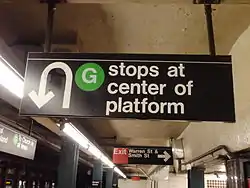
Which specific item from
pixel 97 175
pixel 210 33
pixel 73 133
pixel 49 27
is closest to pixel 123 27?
pixel 49 27

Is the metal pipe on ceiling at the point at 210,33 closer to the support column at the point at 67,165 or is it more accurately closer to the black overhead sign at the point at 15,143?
the black overhead sign at the point at 15,143

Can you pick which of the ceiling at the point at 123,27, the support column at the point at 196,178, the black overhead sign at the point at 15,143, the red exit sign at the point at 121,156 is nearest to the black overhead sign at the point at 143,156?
the red exit sign at the point at 121,156

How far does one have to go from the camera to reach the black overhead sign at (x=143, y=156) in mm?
7531

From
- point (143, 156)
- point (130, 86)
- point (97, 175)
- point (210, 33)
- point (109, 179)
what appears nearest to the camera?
point (130, 86)

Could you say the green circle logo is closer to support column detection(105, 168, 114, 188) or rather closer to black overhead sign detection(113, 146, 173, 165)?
black overhead sign detection(113, 146, 173, 165)

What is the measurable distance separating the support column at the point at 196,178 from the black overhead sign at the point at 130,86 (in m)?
5.39

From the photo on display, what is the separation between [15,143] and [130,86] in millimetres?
2956

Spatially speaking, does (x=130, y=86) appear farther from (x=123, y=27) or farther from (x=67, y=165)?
(x=67, y=165)

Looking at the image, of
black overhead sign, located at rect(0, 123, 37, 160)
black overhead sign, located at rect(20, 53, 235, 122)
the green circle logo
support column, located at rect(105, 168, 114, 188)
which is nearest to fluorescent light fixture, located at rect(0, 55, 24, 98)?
black overhead sign, located at rect(20, 53, 235, 122)

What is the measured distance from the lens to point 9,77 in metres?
2.43

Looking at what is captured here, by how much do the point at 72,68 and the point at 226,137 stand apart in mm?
2711

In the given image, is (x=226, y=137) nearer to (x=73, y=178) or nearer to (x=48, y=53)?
(x=48, y=53)

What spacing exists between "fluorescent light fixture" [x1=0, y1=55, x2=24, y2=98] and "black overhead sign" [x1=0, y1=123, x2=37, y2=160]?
69.0 inches

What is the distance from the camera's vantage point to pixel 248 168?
362cm
